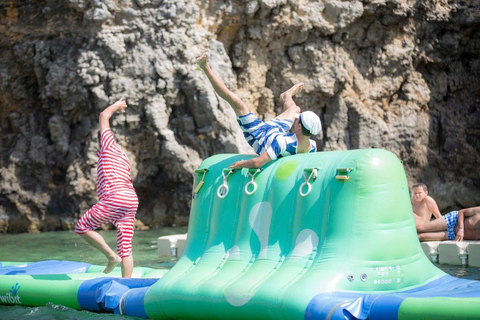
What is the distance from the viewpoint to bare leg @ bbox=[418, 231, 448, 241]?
7625 millimetres

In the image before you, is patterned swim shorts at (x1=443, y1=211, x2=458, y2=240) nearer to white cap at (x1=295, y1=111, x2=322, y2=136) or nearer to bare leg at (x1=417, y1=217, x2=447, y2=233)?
bare leg at (x1=417, y1=217, x2=447, y2=233)

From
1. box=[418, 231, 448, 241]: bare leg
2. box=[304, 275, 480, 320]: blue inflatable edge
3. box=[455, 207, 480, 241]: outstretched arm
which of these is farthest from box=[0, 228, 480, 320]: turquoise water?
box=[304, 275, 480, 320]: blue inflatable edge

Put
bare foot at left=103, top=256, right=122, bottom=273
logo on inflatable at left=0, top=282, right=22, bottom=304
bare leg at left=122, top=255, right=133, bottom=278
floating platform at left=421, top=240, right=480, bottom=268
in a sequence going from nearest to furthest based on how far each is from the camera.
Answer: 1. logo on inflatable at left=0, top=282, right=22, bottom=304
2. bare leg at left=122, top=255, right=133, bottom=278
3. bare foot at left=103, top=256, right=122, bottom=273
4. floating platform at left=421, top=240, right=480, bottom=268

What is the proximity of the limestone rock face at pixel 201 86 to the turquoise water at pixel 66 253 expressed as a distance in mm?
1273

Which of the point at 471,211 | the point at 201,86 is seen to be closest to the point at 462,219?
the point at 471,211

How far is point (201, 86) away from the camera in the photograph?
481 inches

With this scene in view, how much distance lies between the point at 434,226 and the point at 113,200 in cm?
401

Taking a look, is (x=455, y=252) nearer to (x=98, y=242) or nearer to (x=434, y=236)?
(x=434, y=236)

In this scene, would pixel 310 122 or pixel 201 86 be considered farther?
pixel 201 86

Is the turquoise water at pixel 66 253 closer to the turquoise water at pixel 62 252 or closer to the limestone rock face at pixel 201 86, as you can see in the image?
the turquoise water at pixel 62 252

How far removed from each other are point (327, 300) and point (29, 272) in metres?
3.26

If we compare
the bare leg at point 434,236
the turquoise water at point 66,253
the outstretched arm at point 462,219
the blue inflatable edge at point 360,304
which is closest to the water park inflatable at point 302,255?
the blue inflatable edge at point 360,304

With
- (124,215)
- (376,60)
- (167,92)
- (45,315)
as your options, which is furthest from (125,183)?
(376,60)

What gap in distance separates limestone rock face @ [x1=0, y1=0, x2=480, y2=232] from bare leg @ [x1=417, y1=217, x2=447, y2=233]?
5.22 metres
